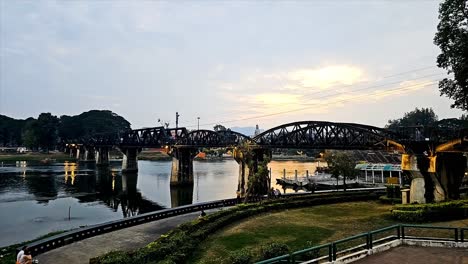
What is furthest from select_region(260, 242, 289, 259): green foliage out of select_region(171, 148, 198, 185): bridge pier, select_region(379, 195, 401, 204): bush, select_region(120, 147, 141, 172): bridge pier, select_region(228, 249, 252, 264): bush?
select_region(120, 147, 141, 172): bridge pier

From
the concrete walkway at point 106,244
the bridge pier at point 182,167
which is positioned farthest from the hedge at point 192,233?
the bridge pier at point 182,167

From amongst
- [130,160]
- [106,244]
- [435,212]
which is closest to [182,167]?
[130,160]

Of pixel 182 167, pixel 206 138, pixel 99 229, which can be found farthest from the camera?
pixel 206 138

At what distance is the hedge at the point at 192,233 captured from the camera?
21.5 m

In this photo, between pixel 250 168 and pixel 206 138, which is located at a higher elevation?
pixel 206 138

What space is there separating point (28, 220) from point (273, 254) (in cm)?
4596

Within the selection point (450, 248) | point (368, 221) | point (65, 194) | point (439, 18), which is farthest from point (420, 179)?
point (65, 194)

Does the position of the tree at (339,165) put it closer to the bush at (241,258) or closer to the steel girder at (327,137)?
the steel girder at (327,137)

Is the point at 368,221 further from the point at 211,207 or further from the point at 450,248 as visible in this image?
the point at 211,207

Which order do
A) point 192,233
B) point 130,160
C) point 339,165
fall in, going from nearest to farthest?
point 192,233, point 339,165, point 130,160

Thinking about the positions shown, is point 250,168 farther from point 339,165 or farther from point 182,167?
point 182,167

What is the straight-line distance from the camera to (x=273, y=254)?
63.3 feet

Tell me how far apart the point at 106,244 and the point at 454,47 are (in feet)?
134

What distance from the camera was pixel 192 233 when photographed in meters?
29.8
